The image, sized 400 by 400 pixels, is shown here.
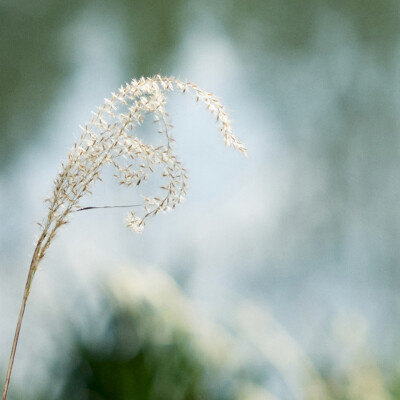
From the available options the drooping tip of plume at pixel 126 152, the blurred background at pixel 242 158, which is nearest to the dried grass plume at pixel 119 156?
the drooping tip of plume at pixel 126 152

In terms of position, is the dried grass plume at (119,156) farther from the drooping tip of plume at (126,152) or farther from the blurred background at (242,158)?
the blurred background at (242,158)

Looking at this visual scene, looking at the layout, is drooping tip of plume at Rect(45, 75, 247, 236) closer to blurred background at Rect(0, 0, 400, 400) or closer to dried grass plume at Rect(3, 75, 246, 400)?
dried grass plume at Rect(3, 75, 246, 400)

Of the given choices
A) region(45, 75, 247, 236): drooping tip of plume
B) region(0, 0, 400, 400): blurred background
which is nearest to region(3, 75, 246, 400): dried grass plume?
region(45, 75, 247, 236): drooping tip of plume

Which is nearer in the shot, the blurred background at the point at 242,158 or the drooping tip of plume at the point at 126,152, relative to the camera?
the drooping tip of plume at the point at 126,152

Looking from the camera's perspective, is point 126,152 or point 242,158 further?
point 242,158

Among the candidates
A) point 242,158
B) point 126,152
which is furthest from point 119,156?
point 242,158

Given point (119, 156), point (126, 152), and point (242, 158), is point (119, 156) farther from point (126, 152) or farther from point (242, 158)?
point (242, 158)

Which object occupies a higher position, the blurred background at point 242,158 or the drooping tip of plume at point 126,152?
the blurred background at point 242,158

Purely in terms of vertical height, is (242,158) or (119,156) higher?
(242,158)
